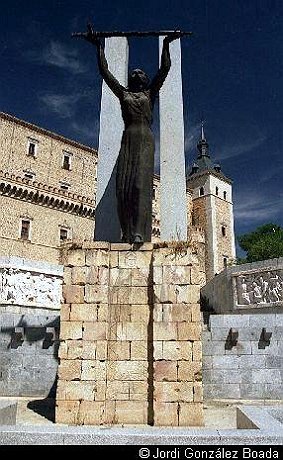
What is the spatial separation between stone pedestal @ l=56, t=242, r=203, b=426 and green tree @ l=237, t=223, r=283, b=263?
41.4 meters

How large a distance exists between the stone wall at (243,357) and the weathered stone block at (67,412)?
5.60 m

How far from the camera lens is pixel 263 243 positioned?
153ft

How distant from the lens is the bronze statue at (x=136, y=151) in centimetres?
595

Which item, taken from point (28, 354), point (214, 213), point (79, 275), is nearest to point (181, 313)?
point (79, 275)

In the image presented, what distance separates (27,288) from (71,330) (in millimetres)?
11178

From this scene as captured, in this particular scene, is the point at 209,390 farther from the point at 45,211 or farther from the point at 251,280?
the point at 45,211

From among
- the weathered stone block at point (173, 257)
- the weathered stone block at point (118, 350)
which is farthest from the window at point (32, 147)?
the weathered stone block at point (118, 350)

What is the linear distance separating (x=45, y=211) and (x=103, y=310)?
31901 mm

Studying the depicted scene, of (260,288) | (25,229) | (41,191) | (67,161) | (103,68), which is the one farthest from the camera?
(67,161)

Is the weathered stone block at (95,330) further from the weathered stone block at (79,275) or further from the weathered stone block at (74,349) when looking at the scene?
the weathered stone block at (79,275)

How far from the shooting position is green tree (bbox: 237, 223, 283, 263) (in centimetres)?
4584

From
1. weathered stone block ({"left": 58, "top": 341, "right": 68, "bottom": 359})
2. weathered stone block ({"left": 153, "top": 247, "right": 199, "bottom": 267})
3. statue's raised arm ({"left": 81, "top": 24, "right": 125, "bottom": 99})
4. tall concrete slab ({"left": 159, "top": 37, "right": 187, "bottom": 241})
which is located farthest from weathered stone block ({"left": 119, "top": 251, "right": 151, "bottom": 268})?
tall concrete slab ({"left": 159, "top": 37, "right": 187, "bottom": 241})

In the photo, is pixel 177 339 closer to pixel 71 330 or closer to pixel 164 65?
pixel 71 330

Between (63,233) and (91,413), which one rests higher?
(63,233)
